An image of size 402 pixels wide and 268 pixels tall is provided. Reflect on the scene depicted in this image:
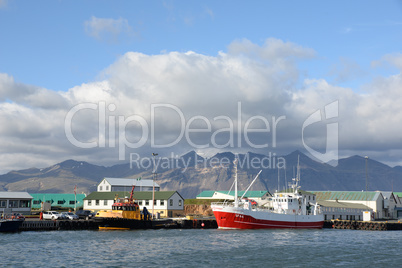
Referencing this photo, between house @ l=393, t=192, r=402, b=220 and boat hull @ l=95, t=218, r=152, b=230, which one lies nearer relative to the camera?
boat hull @ l=95, t=218, r=152, b=230

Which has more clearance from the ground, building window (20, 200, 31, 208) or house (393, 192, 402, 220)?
building window (20, 200, 31, 208)

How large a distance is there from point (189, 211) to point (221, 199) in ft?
61.1

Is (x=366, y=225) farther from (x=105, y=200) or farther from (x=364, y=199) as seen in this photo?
(x=105, y=200)

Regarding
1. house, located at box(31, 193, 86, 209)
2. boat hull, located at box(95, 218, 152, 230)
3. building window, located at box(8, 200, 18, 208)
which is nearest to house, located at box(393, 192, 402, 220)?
house, located at box(31, 193, 86, 209)

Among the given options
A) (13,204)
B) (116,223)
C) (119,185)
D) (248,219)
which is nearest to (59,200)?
(119,185)

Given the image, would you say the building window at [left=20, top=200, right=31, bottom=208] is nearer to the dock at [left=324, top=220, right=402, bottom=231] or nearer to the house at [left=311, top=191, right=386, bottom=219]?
the dock at [left=324, top=220, right=402, bottom=231]

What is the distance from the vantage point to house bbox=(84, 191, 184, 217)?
121 m

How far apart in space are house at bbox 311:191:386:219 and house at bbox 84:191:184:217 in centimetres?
6188

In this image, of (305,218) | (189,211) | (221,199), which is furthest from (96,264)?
(221,199)

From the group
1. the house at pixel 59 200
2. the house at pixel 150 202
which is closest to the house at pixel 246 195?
the house at pixel 150 202

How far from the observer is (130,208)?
84.6 metres

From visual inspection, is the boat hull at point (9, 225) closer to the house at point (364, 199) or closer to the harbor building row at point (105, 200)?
the harbor building row at point (105, 200)

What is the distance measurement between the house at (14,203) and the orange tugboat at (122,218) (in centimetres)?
2978

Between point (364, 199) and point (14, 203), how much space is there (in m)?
119
